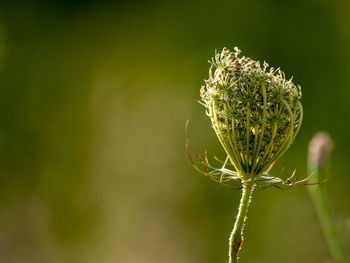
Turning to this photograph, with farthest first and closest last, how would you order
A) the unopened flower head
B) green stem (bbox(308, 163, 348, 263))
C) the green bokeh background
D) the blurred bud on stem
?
1. the green bokeh background
2. the blurred bud on stem
3. green stem (bbox(308, 163, 348, 263))
4. the unopened flower head

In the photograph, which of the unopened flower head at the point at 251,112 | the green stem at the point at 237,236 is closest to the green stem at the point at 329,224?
the unopened flower head at the point at 251,112

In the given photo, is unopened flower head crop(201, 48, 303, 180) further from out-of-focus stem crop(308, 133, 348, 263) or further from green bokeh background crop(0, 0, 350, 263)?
green bokeh background crop(0, 0, 350, 263)

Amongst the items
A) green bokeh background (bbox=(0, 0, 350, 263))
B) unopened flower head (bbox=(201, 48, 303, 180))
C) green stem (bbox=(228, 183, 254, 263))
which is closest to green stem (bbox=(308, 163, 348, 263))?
unopened flower head (bbox=(201, 48, 303, 180))

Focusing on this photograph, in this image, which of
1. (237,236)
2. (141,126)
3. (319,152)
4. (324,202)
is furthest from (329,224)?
(141,126)

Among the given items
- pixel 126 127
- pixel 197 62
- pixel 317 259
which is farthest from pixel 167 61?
pixel 317 259

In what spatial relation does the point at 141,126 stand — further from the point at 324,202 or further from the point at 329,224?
the point at 329,224

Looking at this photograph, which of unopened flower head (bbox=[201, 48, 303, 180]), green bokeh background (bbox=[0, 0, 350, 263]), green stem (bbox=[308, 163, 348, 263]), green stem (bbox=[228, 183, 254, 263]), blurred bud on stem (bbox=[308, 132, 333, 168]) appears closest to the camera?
green stem (bbox=[228, 183, 254, 263])

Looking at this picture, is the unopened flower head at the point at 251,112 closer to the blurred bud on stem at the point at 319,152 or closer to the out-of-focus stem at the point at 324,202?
the out-of-focus stem at the point at 324,202
